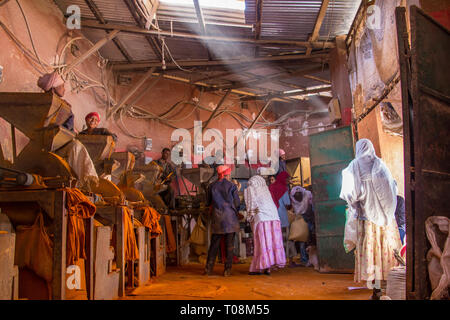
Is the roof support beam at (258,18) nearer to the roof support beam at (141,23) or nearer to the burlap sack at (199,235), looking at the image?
the roof support beam at (141,23)

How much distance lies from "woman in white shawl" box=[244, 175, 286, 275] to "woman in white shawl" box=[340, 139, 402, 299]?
Answer: 7.18ft

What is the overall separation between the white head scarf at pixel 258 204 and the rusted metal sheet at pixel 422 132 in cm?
375

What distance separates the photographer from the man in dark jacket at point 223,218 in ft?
21.8

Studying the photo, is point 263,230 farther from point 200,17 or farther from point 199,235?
point 200,17

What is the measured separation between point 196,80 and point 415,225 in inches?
370

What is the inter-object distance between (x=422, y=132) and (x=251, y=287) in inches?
123

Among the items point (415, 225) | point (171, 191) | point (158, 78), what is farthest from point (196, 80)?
point (415, 225)

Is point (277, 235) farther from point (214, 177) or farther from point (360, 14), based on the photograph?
point (360, 14)

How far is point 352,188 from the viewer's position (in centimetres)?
460

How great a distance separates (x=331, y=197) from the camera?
6914 mm

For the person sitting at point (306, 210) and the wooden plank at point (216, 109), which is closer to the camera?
the person sitting at point (306, 210)

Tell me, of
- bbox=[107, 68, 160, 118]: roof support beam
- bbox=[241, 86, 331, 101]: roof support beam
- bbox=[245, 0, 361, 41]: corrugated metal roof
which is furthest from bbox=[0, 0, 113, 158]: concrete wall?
bbox=[241, 86, 331, 101]: roof support beam

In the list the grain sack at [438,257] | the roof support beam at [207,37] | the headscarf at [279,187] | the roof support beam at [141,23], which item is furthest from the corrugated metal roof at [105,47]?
the grain sack at [438,257]

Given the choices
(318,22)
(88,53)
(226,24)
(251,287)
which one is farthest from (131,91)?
(251,287)
